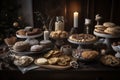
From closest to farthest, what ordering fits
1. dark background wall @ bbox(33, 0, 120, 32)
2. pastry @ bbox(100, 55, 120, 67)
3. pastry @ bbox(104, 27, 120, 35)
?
pastry @ bbox(100, 55, 120, 67)
pastry @ bbox(104, 27, 120, 35)
dark background wall @ bbox(33, 0, 120, 32)

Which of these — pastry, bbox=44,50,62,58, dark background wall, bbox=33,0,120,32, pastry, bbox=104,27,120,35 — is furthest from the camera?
dark background wall, bbox=33,0,120,32

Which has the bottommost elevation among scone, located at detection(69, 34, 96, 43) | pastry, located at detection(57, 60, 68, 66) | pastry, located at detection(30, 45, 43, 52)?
pastry, located at detection(57, 60, 68, 66)

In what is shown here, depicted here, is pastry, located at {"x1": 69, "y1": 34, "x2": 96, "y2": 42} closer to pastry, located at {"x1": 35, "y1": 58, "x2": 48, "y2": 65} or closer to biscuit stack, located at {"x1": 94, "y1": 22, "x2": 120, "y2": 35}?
biscuit stack, located at {"x1": 94, "y1": 22, "x2": 120, "y2": 35}

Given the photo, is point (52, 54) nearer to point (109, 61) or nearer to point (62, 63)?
point (62, 63)

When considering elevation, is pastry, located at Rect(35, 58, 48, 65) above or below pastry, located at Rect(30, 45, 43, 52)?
below

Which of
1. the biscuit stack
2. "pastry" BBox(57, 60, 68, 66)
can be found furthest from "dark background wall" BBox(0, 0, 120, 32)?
"pastry" BBox(57, 60, 68, 66)

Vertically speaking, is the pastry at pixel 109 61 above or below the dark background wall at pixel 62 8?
below

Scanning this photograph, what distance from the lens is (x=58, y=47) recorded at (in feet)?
6.62

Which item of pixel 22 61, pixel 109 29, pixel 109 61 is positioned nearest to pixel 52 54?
pixel 22 61

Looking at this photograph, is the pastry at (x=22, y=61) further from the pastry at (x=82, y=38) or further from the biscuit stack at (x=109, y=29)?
the biscuit stack at (x=109, y=29)

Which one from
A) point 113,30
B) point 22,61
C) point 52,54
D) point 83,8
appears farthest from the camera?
point 83,8

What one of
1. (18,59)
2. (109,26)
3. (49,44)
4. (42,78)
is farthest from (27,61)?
(109,26)

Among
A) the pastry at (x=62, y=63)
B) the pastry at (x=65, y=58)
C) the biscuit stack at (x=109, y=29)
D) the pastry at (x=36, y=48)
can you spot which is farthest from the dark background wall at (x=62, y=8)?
the pastry at (x=62, y=63)

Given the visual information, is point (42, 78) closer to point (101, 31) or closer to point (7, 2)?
point (101, 31)
